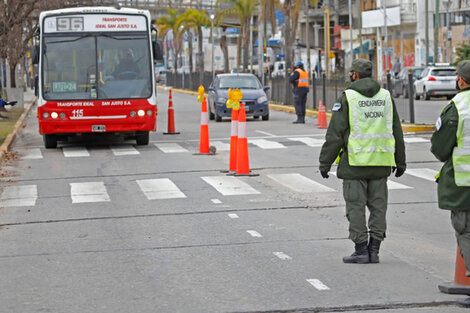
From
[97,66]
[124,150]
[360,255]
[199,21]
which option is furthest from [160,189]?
[199,21]

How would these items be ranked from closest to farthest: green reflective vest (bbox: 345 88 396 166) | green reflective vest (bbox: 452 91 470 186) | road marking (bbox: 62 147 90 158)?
green reflective vest (bbox: 452 91 470 186), green reflective vest (bbox: 345 88 396 166), road marking (bbox: 62 147 90 158)

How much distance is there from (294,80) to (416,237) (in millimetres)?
19578

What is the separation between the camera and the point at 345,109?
8.49 metres

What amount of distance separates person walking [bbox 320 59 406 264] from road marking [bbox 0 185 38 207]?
6055mm

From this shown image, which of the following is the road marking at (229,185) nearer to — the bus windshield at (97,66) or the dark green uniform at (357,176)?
the dark green uniform at (357,176)

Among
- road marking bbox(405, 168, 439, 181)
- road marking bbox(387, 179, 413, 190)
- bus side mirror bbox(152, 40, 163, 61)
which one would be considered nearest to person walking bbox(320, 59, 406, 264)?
road marking bbox(387, 179, 413, 190)

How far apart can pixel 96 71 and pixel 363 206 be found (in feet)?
47.1

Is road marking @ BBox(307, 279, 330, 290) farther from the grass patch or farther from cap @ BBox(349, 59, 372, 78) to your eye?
the grass patch

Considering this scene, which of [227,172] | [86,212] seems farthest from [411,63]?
[86,212]

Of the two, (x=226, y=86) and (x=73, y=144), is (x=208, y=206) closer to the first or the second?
(x=73, y=144)

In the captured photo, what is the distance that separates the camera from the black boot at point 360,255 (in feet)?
28.2

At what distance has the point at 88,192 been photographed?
1445 centimetres

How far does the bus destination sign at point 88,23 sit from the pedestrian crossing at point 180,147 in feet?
8.94

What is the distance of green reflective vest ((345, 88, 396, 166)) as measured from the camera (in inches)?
334
